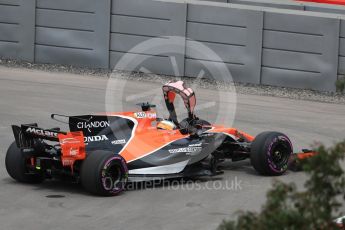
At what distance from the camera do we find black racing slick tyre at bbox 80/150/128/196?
34.2ft

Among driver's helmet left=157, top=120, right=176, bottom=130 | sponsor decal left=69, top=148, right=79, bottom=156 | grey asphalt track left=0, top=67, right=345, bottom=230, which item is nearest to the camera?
grey asphalt track left=0, top=67, right=345, bottom=230

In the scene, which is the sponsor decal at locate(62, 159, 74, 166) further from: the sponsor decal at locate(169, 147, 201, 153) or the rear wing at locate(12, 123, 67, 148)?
the sponsor decal at locate(169, 147, 201, 153)

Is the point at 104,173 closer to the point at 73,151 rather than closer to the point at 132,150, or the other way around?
the point at 73,151

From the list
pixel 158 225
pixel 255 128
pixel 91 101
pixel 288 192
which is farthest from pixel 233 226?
pixel 91 101

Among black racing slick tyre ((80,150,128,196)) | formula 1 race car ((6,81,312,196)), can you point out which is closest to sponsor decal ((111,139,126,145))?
formula 1 race car ((6,81,312,196))

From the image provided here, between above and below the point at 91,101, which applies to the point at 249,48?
above

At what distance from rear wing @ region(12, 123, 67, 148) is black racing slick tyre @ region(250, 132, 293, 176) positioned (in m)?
2.83

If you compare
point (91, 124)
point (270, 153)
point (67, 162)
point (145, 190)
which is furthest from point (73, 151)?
point (270, 153)

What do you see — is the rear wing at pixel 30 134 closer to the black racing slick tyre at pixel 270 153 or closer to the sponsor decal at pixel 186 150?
the sponsor decal at pixel 186 150

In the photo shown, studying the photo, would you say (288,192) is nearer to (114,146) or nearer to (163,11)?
(114,146)

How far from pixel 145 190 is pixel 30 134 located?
1.66 m

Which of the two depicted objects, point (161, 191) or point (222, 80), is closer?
point (161, 191)

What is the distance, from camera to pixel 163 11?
2012 centimetres

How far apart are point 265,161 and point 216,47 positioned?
811 cm
